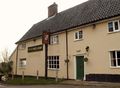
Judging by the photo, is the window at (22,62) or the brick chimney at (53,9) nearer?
the brick chimney at (53,9)

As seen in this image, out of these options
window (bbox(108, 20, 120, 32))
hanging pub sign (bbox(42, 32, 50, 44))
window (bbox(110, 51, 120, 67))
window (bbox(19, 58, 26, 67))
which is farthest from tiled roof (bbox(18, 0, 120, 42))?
window (bbox(19, 58, 26, 67))

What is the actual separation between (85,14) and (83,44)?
371 centimetres

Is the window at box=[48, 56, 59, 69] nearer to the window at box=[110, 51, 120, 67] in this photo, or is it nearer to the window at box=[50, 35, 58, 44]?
the window at box=[50, 35, 58, 44]

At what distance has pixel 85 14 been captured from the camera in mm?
26125

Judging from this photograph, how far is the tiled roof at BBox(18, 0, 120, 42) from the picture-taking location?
22531mm

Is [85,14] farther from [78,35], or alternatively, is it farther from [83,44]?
[83,44]

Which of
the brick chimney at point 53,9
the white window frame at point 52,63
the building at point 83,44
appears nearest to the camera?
the building at point 83,44

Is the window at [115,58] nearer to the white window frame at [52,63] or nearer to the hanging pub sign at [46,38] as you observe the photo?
the white window frame at [52,63]

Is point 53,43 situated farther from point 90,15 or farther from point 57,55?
point 90,15

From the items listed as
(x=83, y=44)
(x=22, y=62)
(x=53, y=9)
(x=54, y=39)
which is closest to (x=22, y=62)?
(x=22, y=62)

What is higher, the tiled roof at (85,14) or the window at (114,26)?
the tiled roof at (85,14)

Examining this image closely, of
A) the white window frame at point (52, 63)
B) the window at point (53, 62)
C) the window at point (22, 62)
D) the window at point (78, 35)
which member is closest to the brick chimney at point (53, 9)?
the window at point (22, 62)

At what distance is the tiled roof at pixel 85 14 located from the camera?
22.5 m

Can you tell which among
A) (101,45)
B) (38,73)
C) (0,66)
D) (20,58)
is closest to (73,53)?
(101,45)
